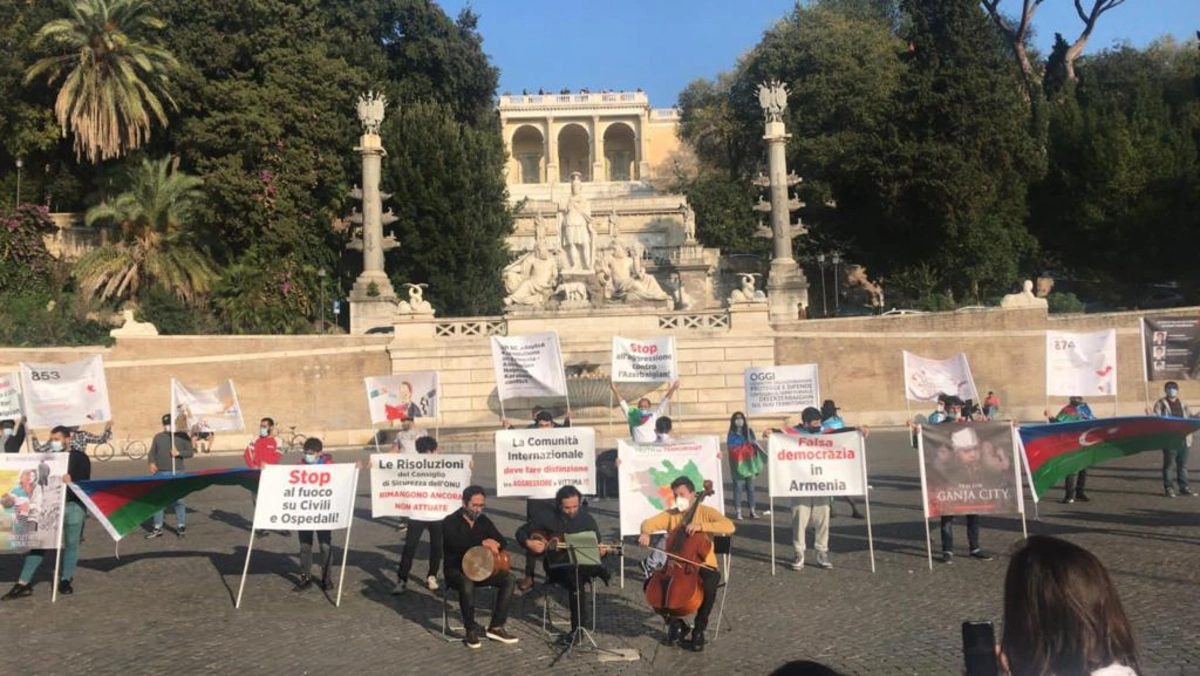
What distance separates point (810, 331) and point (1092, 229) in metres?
16.5

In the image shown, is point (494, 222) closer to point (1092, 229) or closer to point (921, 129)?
point (921, 129)

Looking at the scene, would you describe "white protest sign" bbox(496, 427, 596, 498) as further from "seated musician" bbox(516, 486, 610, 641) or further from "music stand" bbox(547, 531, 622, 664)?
Result: "music stand" bbox(547, 531, 622, 664)

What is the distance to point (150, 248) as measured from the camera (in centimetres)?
3634

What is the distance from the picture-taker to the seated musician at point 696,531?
798 centimetres

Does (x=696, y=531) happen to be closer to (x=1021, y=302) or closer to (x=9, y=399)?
(x=9, y=399)

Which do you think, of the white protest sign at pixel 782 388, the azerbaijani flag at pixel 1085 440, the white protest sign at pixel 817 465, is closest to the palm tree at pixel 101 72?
the white protest sign at pixel 782 388

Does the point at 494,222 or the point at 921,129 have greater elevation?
the point at 921,129

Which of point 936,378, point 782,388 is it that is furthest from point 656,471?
point 936,378

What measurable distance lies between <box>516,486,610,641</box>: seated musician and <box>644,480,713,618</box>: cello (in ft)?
1.89

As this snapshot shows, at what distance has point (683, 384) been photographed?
96.7ft

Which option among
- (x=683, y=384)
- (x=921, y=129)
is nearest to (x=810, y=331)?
(x=683, y=384)

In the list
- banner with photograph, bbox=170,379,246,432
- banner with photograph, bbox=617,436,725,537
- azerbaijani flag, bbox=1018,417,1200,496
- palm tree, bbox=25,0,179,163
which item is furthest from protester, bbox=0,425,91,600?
palm tree, bbox=25,0,179,163

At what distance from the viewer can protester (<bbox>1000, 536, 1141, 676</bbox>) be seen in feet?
9.85

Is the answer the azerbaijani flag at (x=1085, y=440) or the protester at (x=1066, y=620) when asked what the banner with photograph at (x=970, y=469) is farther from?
the protester at (x=1066, y=620)
